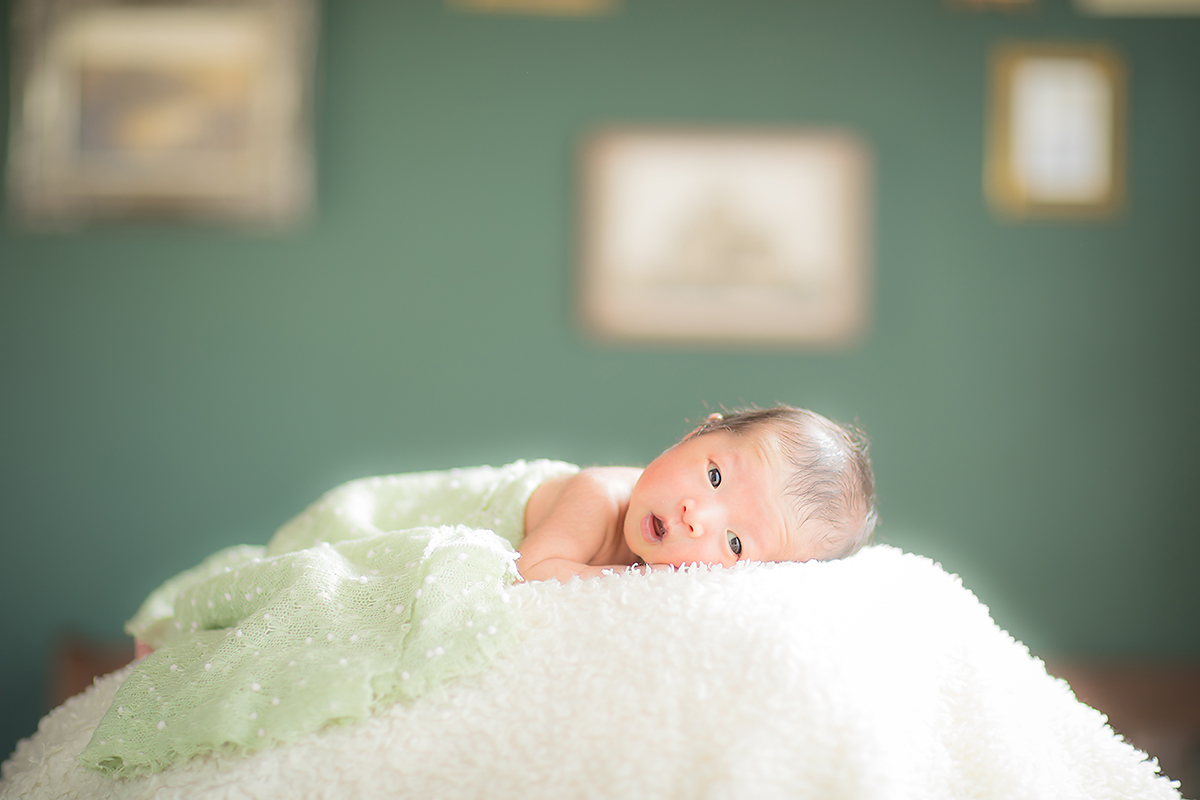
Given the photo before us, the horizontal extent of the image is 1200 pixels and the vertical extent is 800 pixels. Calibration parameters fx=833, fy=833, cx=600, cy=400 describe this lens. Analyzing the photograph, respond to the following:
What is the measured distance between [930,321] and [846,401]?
35 centimetres

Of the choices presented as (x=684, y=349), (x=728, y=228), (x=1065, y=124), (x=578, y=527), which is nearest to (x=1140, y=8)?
(x=1065, y=124)

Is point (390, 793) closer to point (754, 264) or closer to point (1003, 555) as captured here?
point (754, 264)

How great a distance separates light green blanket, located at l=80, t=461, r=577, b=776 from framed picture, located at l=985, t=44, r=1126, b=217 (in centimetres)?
228

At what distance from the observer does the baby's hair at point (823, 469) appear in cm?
108

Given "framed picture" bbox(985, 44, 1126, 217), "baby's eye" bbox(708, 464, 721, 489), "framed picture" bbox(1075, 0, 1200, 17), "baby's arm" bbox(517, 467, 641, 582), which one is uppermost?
"framed picture" bbox(1075, 0, 1200, 17)

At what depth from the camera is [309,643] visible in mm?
840

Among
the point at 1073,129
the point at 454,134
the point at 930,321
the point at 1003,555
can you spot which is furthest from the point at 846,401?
the point at 454,134

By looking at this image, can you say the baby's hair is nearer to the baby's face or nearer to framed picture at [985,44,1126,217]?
the baby's face

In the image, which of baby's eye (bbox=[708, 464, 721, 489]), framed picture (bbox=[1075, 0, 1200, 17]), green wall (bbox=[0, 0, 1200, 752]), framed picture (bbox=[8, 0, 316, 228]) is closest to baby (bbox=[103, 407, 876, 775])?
baby's eye (bbox=[708, 464, 721, 489])

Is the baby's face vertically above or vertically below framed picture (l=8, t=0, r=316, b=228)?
below

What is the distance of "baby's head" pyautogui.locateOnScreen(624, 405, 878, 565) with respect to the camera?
1.05 m

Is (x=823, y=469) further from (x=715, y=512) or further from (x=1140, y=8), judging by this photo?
(x=1140, y=8)

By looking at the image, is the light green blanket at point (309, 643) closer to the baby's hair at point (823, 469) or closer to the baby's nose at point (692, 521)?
the baby's nose at point (692, 521)

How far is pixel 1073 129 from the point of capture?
2492mm
